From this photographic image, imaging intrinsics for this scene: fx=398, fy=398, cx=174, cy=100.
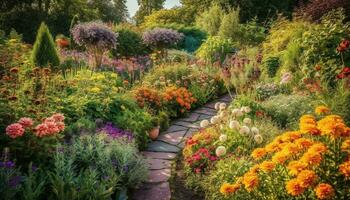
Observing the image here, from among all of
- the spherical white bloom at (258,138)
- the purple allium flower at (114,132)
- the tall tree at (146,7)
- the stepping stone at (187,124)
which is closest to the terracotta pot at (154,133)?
the purple allium flower at (114,132)

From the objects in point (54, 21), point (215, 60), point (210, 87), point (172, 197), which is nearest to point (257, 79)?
point (210, 87)

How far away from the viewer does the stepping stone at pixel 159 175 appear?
4414 millimetres

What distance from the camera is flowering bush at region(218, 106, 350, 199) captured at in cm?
265

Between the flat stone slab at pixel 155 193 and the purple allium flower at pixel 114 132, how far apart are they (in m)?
0.82

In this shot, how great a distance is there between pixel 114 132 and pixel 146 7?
1101 inches

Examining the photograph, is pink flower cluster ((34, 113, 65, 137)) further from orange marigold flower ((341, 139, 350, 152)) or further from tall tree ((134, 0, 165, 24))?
tall tree ((134, 0, 165, 24))

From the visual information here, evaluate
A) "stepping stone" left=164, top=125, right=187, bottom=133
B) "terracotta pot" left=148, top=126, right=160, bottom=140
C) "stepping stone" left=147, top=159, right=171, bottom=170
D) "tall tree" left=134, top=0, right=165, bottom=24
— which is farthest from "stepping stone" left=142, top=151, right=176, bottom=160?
"tall tree" left=134, top=0, right=165, bottom=24

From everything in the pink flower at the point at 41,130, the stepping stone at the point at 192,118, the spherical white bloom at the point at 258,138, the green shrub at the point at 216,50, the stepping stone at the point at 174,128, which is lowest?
the stepping stone at the point at 174,128

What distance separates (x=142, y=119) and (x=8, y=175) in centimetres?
262

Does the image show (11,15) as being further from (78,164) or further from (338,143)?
(338,143)

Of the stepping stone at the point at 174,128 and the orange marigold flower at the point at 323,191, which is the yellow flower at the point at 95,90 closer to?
the stepping stone at the point at 174,128

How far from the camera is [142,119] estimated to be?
5.71 meters

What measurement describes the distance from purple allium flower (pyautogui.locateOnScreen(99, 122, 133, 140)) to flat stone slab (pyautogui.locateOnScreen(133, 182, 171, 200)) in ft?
2.70

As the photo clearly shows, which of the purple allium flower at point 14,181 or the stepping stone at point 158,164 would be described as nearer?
the purple allium flower at point 14,181
